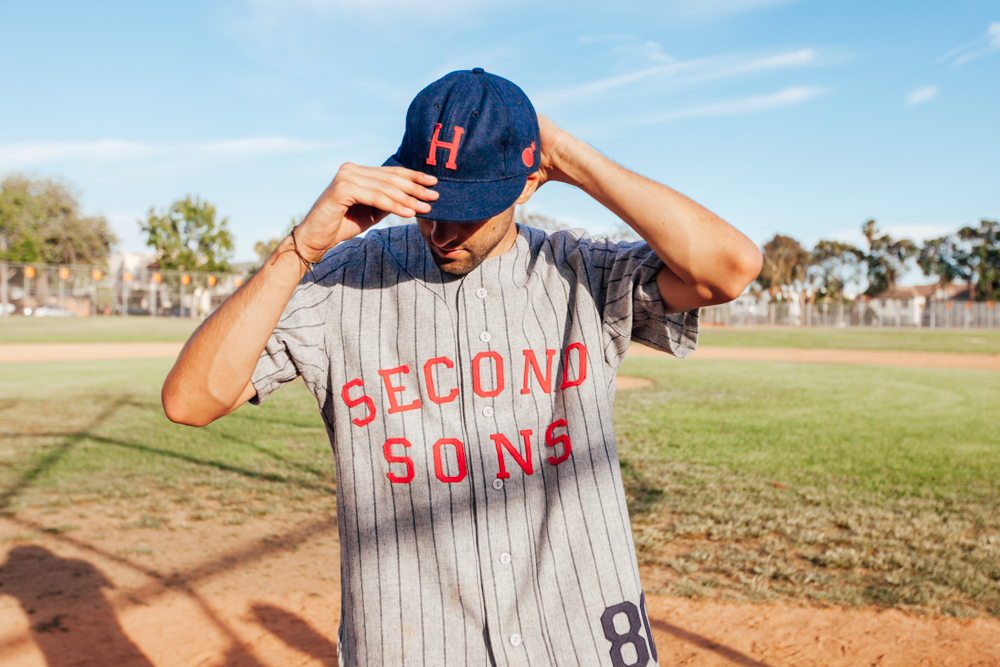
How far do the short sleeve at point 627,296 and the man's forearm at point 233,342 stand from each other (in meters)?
0.66

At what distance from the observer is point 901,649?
350 cm

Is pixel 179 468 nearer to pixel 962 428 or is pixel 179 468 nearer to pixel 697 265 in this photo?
pixel 697 265

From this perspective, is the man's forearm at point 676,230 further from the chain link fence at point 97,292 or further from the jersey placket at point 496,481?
the chain link fence at point 97,292

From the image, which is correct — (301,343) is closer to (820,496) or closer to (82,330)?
(820,496)

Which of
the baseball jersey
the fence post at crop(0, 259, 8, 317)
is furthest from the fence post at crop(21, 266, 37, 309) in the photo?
the baseball jersey

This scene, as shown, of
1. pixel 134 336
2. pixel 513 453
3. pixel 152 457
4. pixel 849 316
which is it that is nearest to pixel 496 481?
pixel 513 453

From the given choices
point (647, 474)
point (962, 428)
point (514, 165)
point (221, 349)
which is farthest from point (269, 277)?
point (962, 428)

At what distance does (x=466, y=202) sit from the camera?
1.38 metres

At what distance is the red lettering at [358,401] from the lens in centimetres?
144

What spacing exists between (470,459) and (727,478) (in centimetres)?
589

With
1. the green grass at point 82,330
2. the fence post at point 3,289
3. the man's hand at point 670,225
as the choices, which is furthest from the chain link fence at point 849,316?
the man's hand at point 670,225

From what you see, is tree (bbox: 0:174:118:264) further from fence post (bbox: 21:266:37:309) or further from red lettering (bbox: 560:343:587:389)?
red lettering (bbox: 560:343:587:389)

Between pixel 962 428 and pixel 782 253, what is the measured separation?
6555 cm

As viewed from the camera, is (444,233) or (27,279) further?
(27,279)
